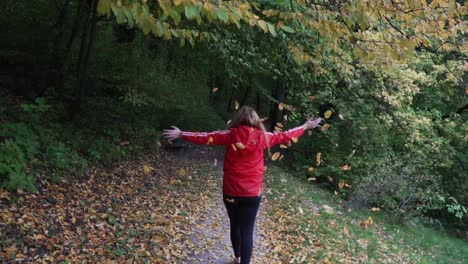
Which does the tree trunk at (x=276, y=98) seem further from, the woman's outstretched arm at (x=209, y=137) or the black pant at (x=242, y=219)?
the woman's outstretched arm at (x=209, y=137)

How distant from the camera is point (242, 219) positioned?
15.4 ft

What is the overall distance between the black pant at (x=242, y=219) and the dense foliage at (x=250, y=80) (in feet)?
6.00

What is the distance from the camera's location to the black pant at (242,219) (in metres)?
4.58

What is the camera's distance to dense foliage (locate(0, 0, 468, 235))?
4.47m

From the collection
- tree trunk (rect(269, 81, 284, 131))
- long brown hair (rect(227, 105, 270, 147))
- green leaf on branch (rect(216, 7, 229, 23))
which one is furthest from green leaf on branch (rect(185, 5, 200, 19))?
tree trunk (rect(269, 81, 284, 131))

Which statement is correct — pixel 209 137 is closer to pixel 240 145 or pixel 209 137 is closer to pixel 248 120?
pixel 240 145

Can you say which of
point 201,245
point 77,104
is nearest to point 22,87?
point 77,104

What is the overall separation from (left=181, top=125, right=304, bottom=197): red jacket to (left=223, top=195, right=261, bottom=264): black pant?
9 centimetres

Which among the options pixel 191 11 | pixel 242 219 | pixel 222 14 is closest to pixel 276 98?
pixel 242 219

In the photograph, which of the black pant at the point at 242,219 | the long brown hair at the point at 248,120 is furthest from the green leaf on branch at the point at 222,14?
the black pant at the point at 242,219

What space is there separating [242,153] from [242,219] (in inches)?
30.9

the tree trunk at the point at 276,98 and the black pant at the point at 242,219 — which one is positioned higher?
the tree trunk at the point at 276,98

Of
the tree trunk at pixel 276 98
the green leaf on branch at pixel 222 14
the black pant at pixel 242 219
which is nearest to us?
the green leaf on branch at pixel 222 14

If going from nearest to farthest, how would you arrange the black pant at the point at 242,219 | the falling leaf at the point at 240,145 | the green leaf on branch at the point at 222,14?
the green leaf on branch at the point at 222,14 → the falling leaf at the point at 240,145 → the black pant at the point at 242,219
